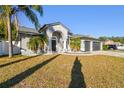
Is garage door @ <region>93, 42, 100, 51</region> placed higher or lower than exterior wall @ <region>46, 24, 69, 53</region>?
lower

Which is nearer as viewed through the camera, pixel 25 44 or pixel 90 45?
pixel 25 44

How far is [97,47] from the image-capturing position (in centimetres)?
5169

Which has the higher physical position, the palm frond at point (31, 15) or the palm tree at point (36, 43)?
the palm frond at point (31, 15)

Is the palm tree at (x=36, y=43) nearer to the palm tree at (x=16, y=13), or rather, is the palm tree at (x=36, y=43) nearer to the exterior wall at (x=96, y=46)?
the palm tree at (x=16, y=13)

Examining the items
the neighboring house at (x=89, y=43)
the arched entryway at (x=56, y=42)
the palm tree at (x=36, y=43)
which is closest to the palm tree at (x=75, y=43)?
the neighboring house at (x=89, y=43)

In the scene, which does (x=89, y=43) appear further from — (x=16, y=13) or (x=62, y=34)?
(x=16, y=13)

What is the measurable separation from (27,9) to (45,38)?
8.76 meters

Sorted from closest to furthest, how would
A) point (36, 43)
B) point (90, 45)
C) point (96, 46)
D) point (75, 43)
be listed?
1. point (36, 43)
2. point (75, 43)
3. point (90, 45)
4. point (96, 46)

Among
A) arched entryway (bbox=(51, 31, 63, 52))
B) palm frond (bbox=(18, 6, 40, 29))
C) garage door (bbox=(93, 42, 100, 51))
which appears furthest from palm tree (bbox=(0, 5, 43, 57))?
garage door (bbox=(93, 42, 100, 51))

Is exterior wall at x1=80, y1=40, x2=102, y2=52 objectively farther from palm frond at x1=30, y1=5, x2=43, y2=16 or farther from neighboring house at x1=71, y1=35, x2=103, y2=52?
palm frond at x1=30, y1=5, x2=43, y2=16

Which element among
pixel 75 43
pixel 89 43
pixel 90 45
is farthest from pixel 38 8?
pixel 90 45

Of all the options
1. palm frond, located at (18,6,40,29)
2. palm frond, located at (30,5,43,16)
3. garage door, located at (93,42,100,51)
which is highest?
palm frond, located at (30,5,43,16)
